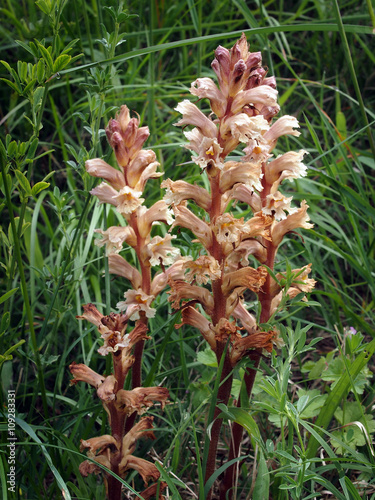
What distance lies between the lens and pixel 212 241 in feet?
6.01

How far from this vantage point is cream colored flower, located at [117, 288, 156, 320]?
193 cm

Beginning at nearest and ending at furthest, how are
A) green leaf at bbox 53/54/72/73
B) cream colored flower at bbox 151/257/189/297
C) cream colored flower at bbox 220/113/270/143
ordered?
cream colored flower at bbox 220/113/270/143 → green leaf at bbox 53/54/72/73 → cream colored flower at bbox 151/257/189/297

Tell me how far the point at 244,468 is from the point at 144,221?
3.42ft

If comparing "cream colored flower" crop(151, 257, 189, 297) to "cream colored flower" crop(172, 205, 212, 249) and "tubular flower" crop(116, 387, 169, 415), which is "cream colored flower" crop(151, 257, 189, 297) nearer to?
"cream colored flower" crop(172, 205, 212, 249)

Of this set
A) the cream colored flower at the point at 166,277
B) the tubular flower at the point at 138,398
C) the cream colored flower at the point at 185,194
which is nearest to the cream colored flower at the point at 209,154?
the cream colored flower at the point at 185,194

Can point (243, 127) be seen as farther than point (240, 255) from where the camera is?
No

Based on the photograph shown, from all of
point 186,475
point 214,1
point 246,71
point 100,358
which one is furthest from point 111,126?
point 214,1

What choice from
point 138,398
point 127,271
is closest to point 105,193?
point 127,271

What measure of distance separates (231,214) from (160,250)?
1.01 feet

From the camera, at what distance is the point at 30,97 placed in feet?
6.47

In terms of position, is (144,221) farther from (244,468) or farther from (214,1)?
(214,1)

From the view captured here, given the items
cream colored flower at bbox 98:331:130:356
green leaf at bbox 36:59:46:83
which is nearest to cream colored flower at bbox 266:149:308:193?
cream colored flower at bbox 98:331:130:356

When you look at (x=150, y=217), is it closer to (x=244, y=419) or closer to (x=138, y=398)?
(x=138, y=398)

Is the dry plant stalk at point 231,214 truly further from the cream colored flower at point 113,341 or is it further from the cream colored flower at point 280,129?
the cream colored flower at point 113,341
